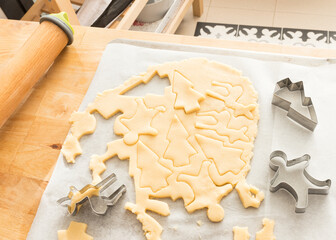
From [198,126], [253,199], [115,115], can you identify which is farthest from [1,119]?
[253,199]

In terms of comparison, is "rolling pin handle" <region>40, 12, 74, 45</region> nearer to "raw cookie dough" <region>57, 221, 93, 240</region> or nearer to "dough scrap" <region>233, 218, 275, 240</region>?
"raw cookie dough" <region>57, 221, 93, 240</region>

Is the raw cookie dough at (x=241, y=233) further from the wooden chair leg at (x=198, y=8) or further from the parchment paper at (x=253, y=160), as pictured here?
the wooden chair leg at (x=198, y=8)

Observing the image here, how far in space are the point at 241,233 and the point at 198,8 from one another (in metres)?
1.28

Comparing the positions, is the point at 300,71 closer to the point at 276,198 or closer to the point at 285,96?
the point at 285,96

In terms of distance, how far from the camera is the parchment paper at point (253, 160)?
0.74 metres

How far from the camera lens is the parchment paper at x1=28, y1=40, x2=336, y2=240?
736mm

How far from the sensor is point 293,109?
84 centimetres

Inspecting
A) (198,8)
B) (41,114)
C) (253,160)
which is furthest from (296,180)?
(198,8)

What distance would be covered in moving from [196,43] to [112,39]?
9.2 inches

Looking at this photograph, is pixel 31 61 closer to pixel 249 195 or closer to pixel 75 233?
pixel 75 233

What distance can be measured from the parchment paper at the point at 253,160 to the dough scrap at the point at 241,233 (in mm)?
10

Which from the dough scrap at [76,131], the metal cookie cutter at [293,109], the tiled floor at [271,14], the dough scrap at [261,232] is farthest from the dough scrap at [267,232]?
the tiled floor at [271,14]

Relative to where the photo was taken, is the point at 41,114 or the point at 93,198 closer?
the point at 93,198

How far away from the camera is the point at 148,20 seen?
4.94 feet
